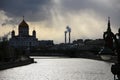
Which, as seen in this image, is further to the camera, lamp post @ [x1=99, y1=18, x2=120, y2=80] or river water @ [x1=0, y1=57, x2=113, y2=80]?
river water @ [x1=0, y1=57, x2=113, y2=80]

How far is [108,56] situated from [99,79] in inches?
1541

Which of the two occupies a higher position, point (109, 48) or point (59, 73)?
point (109, 48)

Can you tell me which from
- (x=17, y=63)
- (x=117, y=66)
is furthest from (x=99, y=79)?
(x=17, y=63)

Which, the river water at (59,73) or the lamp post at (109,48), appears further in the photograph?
the river water at (59,73)

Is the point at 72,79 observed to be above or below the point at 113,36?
below

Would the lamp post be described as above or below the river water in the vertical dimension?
above

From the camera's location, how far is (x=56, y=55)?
199 m

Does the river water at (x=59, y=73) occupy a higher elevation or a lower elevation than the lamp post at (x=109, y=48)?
lower

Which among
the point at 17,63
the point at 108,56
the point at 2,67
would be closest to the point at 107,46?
the point at 108,56

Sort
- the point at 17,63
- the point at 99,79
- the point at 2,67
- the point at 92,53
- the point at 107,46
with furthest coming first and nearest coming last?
the point at 92,53, the point at 17,63, the point at 2,67, the point at 99,79, the point at 107,46

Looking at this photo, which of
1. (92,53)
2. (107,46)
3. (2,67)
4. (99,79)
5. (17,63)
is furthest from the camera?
(92,53)

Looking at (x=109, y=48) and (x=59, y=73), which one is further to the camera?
(x=59, y=73)

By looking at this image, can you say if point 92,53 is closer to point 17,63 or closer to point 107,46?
point 17,63

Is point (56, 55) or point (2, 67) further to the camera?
point (56, 55)
